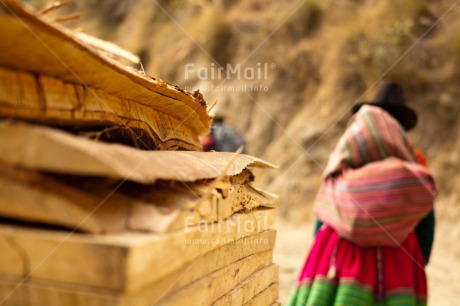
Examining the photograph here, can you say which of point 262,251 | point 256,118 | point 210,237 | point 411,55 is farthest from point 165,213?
point 256,118

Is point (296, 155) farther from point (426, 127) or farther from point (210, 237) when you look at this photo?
point (210, 237)

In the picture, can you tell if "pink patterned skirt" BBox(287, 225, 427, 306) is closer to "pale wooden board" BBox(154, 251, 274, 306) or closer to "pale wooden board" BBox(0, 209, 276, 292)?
"pale wooden board" BBox(154, 251, 274, 306)

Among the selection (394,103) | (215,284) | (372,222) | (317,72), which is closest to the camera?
(215,284)

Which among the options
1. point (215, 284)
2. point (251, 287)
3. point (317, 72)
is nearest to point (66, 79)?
point (215, 284)

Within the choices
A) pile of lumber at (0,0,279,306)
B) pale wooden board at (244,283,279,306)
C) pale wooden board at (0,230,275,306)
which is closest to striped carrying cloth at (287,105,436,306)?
pale wooden board at (244,283,279,306)

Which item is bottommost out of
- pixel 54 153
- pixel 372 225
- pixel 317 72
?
pixel 372 225

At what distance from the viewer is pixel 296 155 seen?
1137cm

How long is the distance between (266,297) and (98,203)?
5.28 feet

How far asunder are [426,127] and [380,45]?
6.49ft

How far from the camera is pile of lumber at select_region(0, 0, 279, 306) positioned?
52.2 inches

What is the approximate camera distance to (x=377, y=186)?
2527mm

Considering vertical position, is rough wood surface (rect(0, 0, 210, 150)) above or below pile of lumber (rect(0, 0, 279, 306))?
above

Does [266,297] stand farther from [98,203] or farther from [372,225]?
[98,203]

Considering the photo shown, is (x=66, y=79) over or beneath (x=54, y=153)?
over
